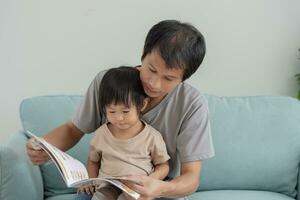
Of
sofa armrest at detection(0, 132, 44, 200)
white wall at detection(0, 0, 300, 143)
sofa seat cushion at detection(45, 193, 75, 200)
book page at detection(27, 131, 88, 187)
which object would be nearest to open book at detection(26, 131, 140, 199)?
book page at detection(27, 131, 88, 187)

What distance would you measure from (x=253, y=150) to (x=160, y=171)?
0.71 metres

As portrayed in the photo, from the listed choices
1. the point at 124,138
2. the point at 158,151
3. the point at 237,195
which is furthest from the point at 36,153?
the point at 237,195

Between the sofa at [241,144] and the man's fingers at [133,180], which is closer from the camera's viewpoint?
the man's fingers at [133,180]

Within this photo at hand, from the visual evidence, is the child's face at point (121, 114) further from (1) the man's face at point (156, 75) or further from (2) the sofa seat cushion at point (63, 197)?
(2) the sofa seat cushion at point (63, 197)

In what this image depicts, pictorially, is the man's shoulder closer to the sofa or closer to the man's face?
the man's face

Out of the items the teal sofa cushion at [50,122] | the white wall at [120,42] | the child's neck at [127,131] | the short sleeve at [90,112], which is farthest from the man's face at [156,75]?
the white wall at [120,42]

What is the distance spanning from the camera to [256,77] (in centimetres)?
228

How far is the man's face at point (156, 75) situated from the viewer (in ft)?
3.96

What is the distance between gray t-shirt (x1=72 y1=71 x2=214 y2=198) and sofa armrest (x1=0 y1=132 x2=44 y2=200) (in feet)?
1.12

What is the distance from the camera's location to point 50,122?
1790mm

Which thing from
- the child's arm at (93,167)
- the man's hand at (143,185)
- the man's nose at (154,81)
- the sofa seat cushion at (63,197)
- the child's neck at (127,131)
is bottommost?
the sofa seat cushion at (63,197)

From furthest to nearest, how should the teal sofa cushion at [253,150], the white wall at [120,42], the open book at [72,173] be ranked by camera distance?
the white wall at [120,42] < the teal sofa cushion at [253,150] < the open book at [72,173]

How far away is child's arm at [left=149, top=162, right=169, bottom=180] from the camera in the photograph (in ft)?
4.23

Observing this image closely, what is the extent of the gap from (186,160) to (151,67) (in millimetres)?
335
